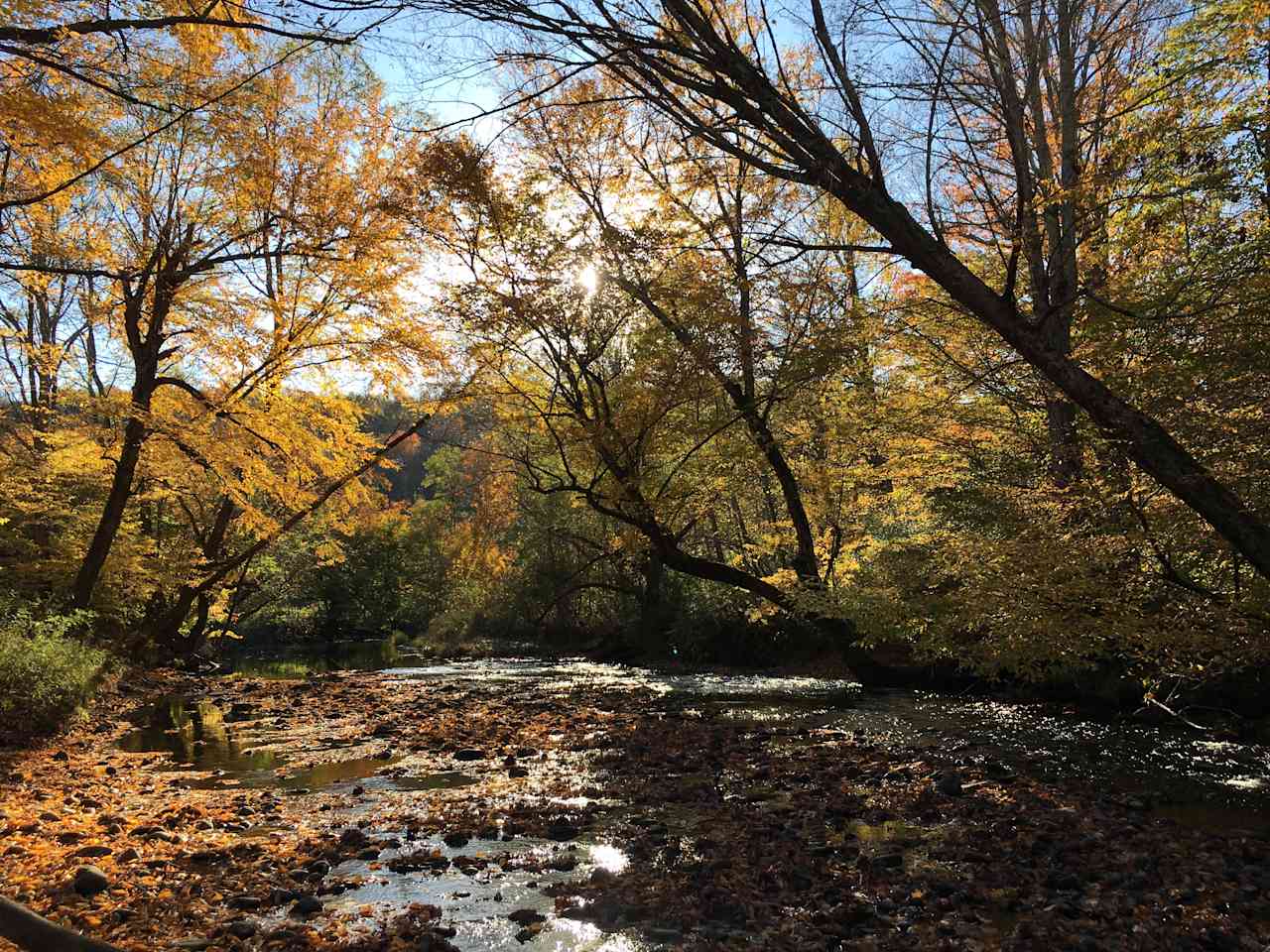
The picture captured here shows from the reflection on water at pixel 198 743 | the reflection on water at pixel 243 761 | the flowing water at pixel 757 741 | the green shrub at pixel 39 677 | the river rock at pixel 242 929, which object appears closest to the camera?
Answer: the river rock at pixel 242 929

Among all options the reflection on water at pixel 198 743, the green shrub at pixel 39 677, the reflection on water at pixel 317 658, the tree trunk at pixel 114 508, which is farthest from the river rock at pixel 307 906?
the reflection on water at pixel 317 658

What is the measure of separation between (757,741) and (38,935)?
8.20m

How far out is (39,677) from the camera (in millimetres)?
9484

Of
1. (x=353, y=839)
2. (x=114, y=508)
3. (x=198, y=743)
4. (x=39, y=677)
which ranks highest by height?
(x=114, y=508)

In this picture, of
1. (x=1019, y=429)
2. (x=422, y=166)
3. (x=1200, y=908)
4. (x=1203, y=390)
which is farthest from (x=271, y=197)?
(x=1200, y=908)

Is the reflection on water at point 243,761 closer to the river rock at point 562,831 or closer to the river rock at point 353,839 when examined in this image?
the river rock at point 353,839

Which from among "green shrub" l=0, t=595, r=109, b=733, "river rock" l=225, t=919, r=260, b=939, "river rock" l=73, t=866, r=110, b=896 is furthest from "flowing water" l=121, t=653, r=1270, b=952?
"river rock" l=73, t=866, r=110, b=896

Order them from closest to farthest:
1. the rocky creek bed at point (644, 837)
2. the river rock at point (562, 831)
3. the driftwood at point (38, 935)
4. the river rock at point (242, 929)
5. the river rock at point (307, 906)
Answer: the driftwood at point (38, 935) < the river rock at point (242, 929) < the rocky creek bed at point (644, 837) < the river rock at point (307, 906) < the river rock at point (562, 831)

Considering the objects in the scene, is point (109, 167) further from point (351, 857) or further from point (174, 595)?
point (174, 595)

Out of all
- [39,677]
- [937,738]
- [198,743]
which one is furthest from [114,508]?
[937,738]

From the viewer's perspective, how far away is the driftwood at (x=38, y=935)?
1.97m

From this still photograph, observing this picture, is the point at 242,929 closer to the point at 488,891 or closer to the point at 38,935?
the point at 488,891

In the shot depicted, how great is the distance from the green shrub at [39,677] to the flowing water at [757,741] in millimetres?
930

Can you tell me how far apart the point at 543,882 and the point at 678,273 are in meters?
11.2
